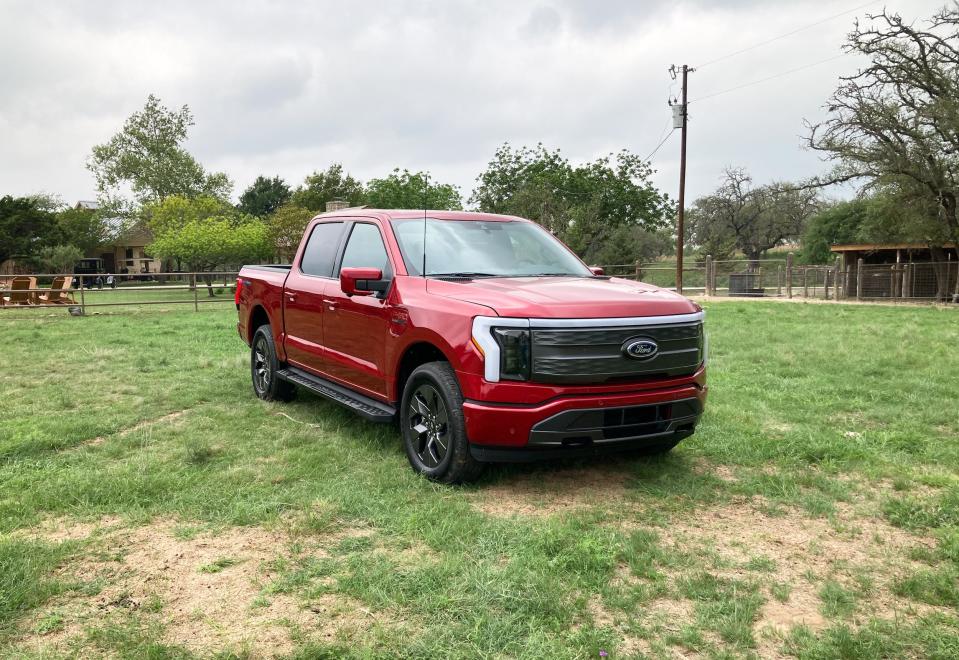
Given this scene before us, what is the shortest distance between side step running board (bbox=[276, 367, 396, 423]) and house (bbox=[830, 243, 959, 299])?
26739 mm

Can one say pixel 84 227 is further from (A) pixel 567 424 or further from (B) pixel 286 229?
(A) pixel 567 424

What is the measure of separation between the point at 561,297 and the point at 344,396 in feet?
7.10

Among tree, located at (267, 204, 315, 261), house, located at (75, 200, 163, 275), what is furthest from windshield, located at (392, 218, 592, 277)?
house, located at (75, 200, 163, 275)

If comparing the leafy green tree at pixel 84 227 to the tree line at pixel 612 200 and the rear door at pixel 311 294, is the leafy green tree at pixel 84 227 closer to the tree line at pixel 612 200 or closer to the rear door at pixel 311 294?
the tree line at pixel 612 200

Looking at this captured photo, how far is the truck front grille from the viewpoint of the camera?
162 inches

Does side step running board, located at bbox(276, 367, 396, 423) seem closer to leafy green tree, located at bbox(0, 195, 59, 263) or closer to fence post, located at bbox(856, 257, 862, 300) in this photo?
fence post, located at bbox(856, 257, 862, 300)

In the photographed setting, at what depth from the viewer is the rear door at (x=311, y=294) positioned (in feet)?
20.1

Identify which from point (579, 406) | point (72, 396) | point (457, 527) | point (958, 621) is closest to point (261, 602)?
point (457, 527)

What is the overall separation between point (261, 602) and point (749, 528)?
2.59m

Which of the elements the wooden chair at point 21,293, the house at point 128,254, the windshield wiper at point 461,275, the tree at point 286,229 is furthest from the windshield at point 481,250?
the house at point 128,254

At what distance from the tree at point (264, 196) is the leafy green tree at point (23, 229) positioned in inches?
1226

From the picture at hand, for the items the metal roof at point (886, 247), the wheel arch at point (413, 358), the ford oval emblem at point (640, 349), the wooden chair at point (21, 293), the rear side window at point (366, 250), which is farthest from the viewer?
the metal roof at point (886, 247)

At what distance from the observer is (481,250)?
547 centimetres

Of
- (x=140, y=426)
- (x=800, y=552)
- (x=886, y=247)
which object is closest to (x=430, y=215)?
(x=140, y=426)
